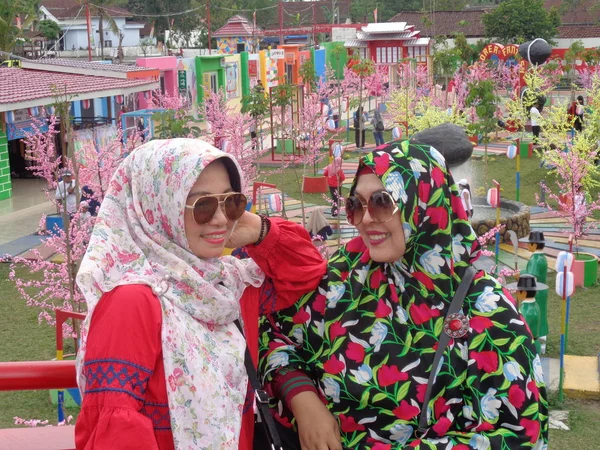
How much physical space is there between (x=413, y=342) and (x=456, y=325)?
12 cm

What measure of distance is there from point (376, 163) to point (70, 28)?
2203 inches

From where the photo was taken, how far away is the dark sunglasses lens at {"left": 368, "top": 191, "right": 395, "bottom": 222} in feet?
7.53

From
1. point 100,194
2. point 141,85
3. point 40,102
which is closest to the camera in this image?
point 100,194

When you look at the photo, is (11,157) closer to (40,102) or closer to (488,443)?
(40,102)

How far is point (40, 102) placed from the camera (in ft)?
52.8

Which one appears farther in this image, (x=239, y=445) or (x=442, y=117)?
(x=442, y=117)

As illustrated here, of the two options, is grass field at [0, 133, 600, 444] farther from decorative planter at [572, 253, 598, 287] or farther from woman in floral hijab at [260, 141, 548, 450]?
woman in floral hijab at [260, 141, 548, 450]

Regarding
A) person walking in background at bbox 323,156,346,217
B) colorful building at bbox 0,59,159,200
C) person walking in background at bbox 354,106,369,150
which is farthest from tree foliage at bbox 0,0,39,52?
person walking in background at bbox 323,156,346,217

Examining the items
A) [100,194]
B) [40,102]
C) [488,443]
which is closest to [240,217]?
[488,443]

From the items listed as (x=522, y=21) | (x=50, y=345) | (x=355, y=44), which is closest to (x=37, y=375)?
(x=50, y=345)

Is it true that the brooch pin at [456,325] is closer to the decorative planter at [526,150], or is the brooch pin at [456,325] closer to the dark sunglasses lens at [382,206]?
the dark sunglasses lens at [382,206]

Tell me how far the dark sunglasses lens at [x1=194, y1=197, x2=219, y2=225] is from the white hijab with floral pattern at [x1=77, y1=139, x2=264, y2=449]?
5 cm

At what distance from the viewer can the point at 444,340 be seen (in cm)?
226

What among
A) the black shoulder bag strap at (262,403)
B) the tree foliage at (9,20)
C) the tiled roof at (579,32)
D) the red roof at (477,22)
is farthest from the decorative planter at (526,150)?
the tiled roof at (579,32)
